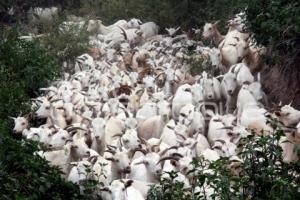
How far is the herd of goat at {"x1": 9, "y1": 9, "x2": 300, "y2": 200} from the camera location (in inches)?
318

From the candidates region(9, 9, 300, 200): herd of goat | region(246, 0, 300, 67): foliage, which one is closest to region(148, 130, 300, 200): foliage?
region(9, 9, 300, 200): herd of goat

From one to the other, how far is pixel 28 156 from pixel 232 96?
173 inches

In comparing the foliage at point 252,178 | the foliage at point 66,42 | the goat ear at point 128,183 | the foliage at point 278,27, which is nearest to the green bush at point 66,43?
the foliage at point 66,42

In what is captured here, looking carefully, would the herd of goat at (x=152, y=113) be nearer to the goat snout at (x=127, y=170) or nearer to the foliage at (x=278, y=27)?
the goat snout at (x=127, y=170)

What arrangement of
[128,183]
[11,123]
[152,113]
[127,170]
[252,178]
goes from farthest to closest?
[152,113]
[11,123]
[127,170]
[128,183]
[252,178]

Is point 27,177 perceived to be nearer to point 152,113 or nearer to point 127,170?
point 127,170

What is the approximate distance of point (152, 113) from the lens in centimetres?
1041

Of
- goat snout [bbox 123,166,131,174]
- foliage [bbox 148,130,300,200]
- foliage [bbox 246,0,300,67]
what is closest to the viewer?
foliage [bbox 148,130,300,200]

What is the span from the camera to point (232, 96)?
10.8 metres

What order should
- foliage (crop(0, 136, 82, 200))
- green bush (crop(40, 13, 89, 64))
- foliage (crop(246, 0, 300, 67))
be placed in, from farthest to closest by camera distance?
green bush (crop(40, 13, 89, 64)) < foliage (crop(246, 0, 300, 67)) < foliage (crop(0, 136, 82, 200))

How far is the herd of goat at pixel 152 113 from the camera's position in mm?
8078

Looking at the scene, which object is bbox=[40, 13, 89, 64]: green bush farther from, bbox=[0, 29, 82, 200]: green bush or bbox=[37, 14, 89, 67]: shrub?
bbox=[0, 29, 82, 200]: green bush

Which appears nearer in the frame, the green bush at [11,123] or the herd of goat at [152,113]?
the green bush at [11,123]

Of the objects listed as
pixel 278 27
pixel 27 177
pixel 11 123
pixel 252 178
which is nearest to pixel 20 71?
pixel 11 123
